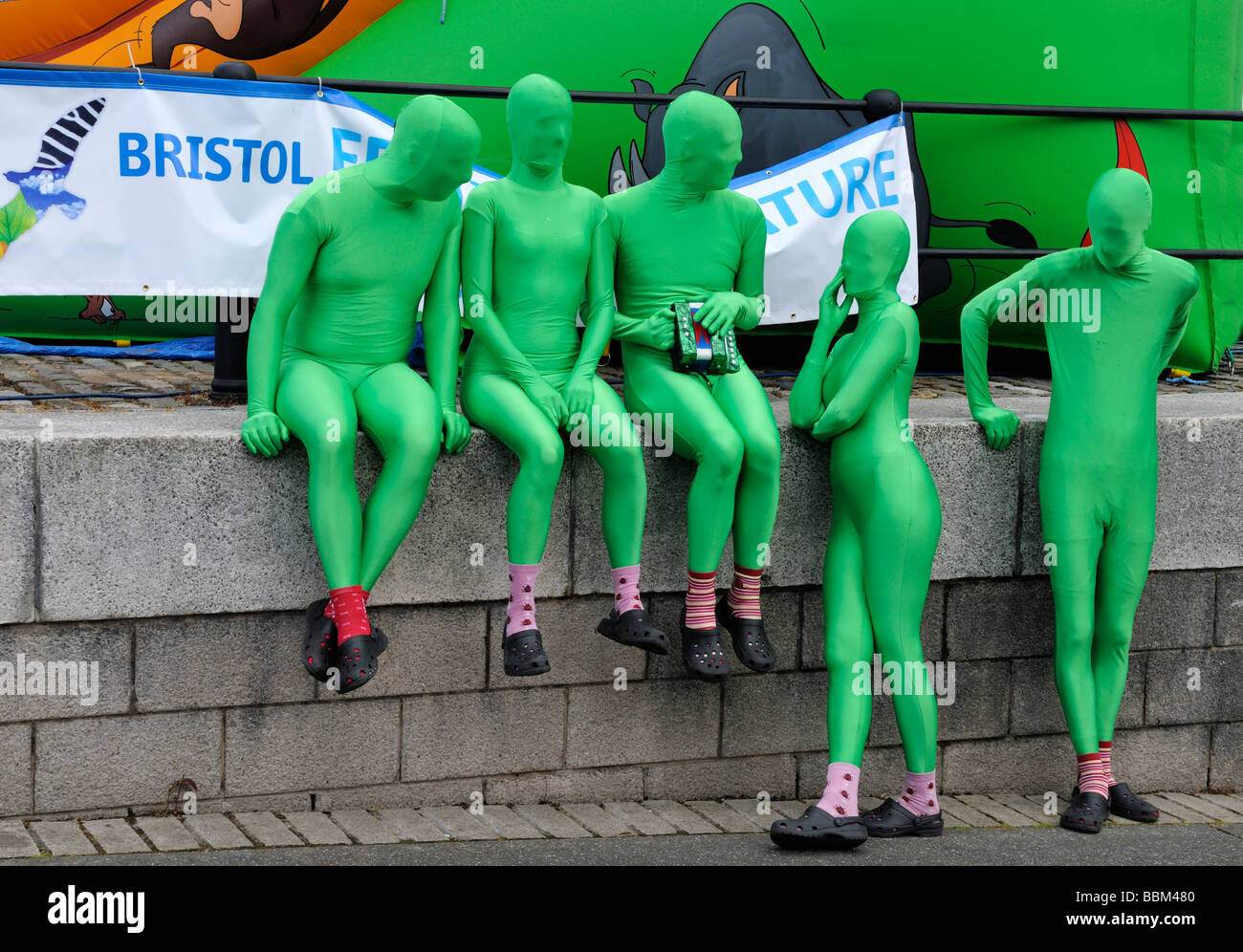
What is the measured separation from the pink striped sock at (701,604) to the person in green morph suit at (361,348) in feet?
2.55

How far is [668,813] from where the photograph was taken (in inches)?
179

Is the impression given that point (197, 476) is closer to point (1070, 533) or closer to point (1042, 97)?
point (1070, 533)

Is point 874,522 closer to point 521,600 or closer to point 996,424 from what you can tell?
point 996,424

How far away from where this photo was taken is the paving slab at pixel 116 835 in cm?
387

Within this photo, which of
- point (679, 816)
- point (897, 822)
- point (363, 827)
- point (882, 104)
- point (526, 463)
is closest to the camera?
point (526, 463)

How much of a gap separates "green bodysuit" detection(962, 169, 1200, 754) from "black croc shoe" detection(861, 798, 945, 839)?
563 mm

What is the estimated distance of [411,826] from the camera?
13.9ft

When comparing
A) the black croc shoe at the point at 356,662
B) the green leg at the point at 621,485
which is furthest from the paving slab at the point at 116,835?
the green leg at the point at 621,485

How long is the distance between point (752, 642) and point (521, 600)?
2.25 ft

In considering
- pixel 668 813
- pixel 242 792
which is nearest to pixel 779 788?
pixel 668 813

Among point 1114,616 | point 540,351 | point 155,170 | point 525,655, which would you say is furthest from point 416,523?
point 1114,616

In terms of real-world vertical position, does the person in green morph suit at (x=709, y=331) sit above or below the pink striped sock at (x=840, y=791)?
above

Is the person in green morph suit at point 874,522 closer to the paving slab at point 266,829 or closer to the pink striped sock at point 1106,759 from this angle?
the pink striped sock at point 1106,759

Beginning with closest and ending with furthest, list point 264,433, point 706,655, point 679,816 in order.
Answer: point 264,433, point 706,655, point 679,816
